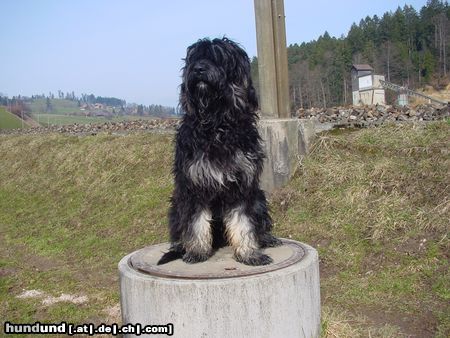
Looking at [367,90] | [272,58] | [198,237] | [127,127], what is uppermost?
[272,58]

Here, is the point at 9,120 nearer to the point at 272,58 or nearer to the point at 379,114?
the point at 379,114

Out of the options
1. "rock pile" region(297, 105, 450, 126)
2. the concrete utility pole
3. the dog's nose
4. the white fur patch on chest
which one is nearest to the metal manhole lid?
the white fur patch on chest

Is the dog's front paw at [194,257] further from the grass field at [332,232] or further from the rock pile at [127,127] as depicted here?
the rock pile at [127,127]

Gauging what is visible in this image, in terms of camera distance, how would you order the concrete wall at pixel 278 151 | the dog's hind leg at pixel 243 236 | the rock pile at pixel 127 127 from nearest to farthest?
the dog's hind leg at pixel 243 236 < the concrete wall at pixel 278 151 < the rock pile at pixel 127 127

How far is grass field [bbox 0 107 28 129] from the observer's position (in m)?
29.0

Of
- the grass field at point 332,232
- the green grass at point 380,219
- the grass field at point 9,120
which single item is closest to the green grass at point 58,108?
the grass field at point 9,120

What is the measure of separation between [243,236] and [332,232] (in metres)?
3.22

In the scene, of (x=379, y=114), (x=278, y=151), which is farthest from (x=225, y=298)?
(x=379, y=114)

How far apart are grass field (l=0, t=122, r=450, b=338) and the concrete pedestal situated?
2.58 ft

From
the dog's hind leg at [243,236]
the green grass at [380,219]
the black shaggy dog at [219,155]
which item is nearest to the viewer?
the black shaggy dog at [219,155]

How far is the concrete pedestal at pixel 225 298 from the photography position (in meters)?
3.10

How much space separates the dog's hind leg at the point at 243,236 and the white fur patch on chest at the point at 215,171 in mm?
254

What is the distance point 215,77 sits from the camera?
3.05 m

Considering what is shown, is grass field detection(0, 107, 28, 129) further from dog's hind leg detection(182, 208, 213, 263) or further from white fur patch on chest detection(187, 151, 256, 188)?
white fur patch on chest detection(187, 151, 256, 188)
